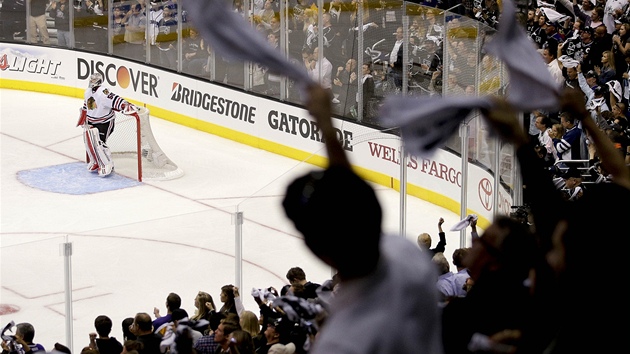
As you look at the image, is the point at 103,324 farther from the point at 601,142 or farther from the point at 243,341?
the point at 601,142

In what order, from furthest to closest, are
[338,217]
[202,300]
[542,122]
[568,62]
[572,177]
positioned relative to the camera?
[568,62] < [542,122] < [572,177] < [202,300] < [338,217]

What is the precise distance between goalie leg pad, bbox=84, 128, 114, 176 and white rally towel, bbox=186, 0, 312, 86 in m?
12.4

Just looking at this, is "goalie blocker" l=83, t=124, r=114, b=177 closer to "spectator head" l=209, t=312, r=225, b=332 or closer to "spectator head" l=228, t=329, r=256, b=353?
"spectator head" l=209, t=312, r=225, b=332

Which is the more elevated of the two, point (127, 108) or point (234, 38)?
point (127, 108)

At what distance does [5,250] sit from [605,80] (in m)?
6.79

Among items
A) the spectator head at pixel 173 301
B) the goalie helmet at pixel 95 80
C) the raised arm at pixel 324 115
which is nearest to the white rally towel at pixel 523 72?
the raised arm at pixel 324 115

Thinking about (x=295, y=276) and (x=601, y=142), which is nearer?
(x=601, y=142)

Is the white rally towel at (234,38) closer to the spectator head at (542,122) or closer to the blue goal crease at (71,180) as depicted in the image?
the spectator head at (542,122)

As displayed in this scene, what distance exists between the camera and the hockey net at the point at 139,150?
13.9 m

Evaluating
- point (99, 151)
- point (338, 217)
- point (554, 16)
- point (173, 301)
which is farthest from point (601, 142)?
point (99, 151)

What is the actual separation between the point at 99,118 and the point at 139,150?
2.16ft

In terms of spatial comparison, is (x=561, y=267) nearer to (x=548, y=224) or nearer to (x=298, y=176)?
(x=548, y=224)

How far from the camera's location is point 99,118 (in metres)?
14.0

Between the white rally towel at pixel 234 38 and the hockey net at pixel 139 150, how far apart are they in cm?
1220
